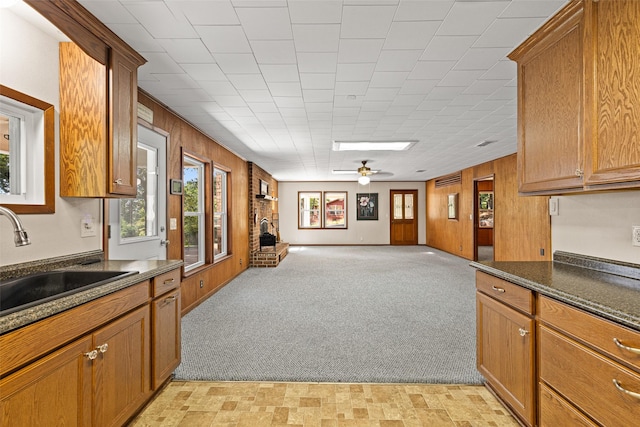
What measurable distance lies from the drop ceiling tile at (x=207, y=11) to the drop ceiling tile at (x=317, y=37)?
39 centimetres

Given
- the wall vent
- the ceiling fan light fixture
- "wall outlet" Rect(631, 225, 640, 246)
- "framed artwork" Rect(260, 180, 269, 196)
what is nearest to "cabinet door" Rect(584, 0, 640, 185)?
"wall outlet" Rect(631, 225, 640, 246)

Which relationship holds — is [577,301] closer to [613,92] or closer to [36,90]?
[613,92]

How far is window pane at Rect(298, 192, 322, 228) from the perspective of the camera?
1141 cm

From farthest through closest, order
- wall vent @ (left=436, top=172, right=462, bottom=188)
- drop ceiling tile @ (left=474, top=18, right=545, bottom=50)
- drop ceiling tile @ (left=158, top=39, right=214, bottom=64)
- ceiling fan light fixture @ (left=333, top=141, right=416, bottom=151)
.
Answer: wall vent @ (left=436, top=172, right=462, bottom=188) < ceiling fan light fixture @ (left=333, top=141, right=416, bottom=151) < drop ceiling tile @ (left=158, top=39, right=214, bottom=64) < drop ceiling tile @ (left=474, top=18, right=545, bottom=50)

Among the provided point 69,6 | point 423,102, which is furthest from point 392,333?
point 69,6

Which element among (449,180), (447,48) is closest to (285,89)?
(447,48)

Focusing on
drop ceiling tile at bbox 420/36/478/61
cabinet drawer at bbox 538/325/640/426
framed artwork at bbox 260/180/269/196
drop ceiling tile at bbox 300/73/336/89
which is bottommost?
cabinet drawer at bbox 538/325/640/426

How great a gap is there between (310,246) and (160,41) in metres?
9.39

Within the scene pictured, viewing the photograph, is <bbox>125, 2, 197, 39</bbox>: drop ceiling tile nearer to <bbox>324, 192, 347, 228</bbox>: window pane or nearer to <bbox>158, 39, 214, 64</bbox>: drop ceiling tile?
<bbox>158, 39, 214, 64</bbox>: drop ceiling tile

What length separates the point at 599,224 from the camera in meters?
2.07

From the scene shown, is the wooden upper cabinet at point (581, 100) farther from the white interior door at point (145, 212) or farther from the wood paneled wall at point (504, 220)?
the wood paneled wall at point (504, 220)

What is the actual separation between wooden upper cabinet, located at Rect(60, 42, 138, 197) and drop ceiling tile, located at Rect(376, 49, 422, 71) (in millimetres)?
1854

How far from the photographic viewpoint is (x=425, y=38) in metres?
2.15

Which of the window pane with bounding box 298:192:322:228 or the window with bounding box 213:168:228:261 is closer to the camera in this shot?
the window with bounding box 213:168:228:261
